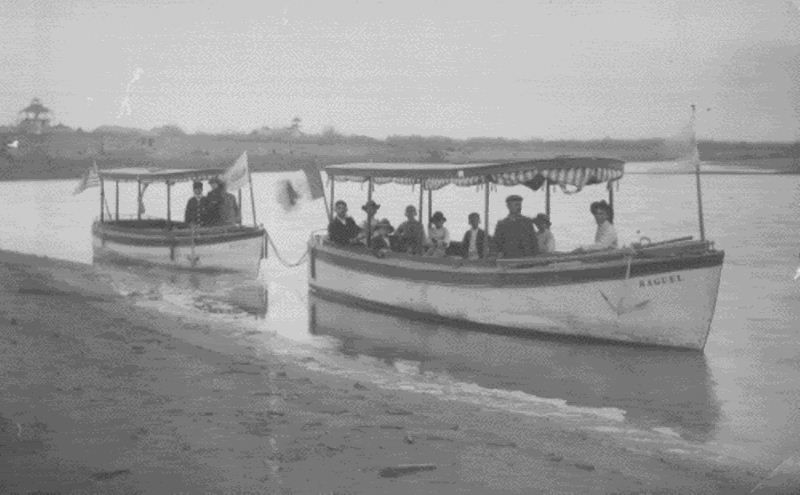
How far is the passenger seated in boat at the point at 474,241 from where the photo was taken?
46.0ft

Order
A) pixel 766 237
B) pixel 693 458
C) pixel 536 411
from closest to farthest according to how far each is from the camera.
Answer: pixel 693 458 → pixel 536 411 → pixel 766 237

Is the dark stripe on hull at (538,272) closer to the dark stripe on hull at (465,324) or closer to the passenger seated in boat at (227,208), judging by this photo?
the dark stripe on hull at (465,324)

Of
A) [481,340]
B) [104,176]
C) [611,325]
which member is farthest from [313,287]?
[104,176]

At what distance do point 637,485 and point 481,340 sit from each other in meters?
7.17

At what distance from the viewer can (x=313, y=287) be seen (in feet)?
59.0

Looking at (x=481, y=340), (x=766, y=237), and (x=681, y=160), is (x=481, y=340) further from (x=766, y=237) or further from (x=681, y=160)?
(x=766, y=237)

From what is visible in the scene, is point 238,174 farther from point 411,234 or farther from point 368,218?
point 411,234

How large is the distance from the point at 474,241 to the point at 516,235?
1.30 metres

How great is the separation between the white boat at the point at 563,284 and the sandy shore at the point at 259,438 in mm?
3611

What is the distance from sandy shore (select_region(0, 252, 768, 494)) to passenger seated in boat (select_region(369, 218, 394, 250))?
576cm

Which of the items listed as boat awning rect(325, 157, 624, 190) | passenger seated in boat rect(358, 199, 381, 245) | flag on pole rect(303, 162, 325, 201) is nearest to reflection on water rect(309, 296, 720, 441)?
passenger seated in boat rect(358, 199, 381, 245)

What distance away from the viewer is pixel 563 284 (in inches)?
484

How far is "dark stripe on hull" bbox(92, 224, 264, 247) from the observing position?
2011 cm

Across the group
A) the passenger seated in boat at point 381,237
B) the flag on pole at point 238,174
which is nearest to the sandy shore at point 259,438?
the passenger seated in boat at point 381,237
